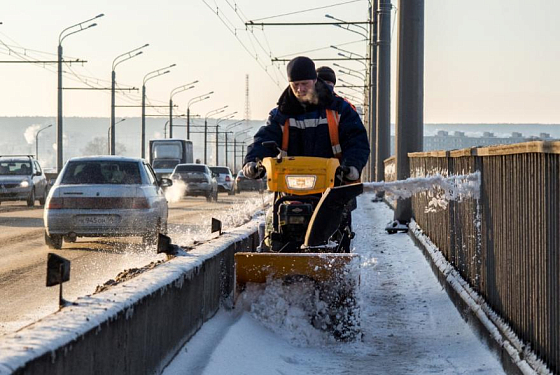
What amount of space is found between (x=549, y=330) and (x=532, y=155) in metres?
1.06

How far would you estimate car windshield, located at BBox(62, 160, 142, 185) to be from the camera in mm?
16702

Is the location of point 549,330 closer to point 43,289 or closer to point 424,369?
point 424,369

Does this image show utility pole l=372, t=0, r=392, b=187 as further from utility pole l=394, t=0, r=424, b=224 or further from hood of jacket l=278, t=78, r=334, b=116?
hood of jacket l=278, t=78, r=334, b=116

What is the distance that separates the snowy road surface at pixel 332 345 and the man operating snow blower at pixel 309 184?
216mm

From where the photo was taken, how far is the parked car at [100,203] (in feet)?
53.1

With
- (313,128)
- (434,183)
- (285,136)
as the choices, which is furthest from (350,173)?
(434,183)

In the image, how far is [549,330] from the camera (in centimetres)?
540

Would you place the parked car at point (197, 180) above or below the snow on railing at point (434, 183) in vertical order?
above

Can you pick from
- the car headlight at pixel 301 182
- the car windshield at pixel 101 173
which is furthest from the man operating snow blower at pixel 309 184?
the car windshield at pixel 101 173

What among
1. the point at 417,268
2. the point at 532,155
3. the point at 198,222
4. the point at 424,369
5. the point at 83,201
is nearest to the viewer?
the point at 532,155

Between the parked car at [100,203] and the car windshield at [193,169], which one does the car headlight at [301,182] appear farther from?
the car windshield at [193,169]

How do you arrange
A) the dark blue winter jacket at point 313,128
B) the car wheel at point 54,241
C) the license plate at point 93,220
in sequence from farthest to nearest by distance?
the car wheel at point 54,241, the license plate at point 93,220, the dark blue winter jacket at point 313,128

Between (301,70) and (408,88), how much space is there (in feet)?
35.4

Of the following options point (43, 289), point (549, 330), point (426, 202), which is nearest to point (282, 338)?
point (549, 330)
